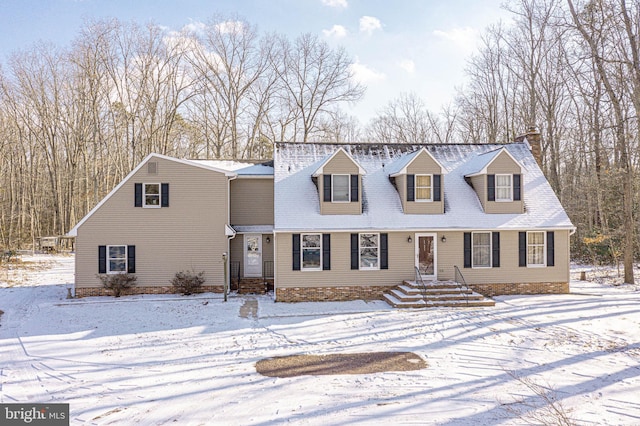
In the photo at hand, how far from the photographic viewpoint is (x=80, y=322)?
1181 centimetres

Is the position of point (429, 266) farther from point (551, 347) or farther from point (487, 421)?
point (487, 421)

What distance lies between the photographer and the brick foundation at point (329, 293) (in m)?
14.5

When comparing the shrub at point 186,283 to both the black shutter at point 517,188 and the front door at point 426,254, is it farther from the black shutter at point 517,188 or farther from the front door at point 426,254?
the black shutter at point 517,188

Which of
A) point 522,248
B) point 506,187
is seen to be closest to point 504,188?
point 506,187

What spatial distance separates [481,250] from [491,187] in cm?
254

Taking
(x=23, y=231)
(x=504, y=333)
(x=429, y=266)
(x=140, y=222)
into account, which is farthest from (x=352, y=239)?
(x=23, y=231)

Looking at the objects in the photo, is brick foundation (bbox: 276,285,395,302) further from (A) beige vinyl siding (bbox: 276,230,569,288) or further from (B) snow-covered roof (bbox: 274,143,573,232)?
(B) snow-covered roof (bbox: 274,143,573,232)

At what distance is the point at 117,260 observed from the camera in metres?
15.4

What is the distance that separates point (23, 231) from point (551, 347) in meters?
37.5

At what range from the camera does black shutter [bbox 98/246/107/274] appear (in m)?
15.2

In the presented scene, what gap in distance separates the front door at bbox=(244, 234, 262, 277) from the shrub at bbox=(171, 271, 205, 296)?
2.13 meters

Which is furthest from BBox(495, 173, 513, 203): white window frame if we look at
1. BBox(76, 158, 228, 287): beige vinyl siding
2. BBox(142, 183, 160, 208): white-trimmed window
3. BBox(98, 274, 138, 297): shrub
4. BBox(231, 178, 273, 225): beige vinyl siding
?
BBox(98, 274, 138, 297): shrub

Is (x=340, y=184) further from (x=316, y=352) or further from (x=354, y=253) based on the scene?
(x=316, y=352)

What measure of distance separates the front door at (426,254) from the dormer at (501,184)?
267cm
